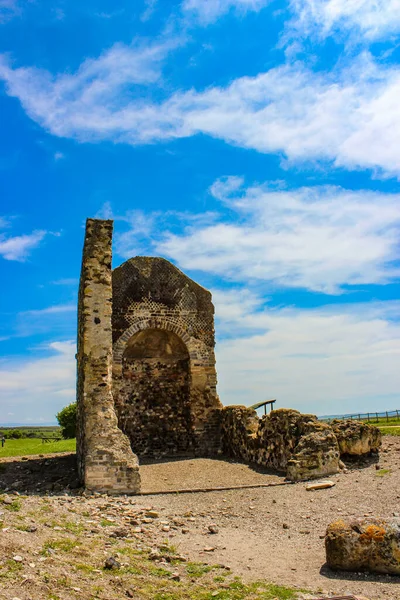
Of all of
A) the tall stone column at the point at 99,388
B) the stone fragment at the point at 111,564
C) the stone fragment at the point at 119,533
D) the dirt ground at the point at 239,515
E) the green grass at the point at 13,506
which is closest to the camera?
the stone fragment at the point at 111,564

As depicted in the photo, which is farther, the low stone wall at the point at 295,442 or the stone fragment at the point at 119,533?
the low stone wall at the point at 295,442

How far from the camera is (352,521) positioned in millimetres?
5836

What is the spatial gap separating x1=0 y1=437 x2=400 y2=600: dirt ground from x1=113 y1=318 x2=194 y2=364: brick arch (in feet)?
15.7

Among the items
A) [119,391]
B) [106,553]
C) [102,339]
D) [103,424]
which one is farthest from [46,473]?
[106,553]

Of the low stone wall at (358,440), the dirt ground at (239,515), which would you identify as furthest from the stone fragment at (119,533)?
the low stone wall at (358,440)

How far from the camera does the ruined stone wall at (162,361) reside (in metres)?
17.3

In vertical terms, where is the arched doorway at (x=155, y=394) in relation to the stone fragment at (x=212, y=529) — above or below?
above

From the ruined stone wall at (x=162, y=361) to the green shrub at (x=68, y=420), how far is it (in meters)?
14.9

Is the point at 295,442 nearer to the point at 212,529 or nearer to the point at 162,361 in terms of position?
the point at 212,529

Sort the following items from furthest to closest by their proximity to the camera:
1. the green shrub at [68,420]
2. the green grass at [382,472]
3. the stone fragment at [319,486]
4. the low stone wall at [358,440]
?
the green shrub at [68,420], the low stone wall at [358,440], the green grass at [382,472], the stone fragment at [319,486]

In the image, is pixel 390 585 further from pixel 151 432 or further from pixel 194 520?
pixel 151 432

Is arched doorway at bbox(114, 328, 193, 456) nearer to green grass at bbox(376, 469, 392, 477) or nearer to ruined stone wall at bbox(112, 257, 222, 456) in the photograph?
ruined stone wall at bbox(112, 257, 222, 456)

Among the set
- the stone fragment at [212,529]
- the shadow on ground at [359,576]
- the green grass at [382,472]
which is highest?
the green grass at [382,472]

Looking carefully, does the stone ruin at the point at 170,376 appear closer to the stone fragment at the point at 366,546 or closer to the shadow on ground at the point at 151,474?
the shadow on ground at the point at 151,474
